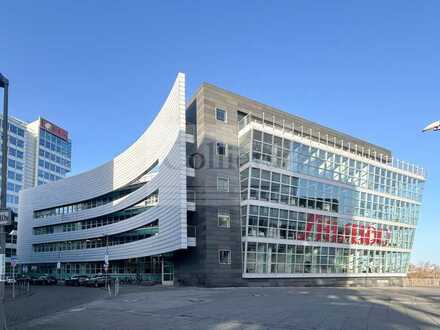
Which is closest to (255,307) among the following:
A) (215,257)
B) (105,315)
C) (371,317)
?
(371,317)

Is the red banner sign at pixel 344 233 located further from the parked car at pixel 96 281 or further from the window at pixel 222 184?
the parked car at pixel 96 281

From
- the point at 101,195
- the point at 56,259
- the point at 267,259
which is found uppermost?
the point at 101,195

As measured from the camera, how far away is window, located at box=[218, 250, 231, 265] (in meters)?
36.8

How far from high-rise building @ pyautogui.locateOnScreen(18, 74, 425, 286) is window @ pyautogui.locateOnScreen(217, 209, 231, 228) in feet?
0.36

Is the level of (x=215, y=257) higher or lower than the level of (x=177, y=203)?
lower

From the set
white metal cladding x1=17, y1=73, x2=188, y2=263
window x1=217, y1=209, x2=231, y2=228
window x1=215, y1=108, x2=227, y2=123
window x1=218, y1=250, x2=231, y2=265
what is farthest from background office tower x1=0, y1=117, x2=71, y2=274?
window x1=218, y1=250, x2=231, y2=265

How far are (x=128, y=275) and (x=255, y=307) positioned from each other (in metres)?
36.1

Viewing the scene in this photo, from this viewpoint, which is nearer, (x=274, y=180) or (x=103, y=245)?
(x=274, y=180)

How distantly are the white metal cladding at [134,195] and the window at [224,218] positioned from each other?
12.7 feet

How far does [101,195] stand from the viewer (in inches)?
2315

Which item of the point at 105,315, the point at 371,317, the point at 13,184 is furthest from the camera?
the point at 13,184

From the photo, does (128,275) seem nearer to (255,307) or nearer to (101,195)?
(101,195)

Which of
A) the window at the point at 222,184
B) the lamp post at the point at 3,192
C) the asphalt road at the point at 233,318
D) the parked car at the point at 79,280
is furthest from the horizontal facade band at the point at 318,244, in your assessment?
the lamp post at the point at 3,192

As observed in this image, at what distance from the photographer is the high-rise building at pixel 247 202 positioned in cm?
3762
